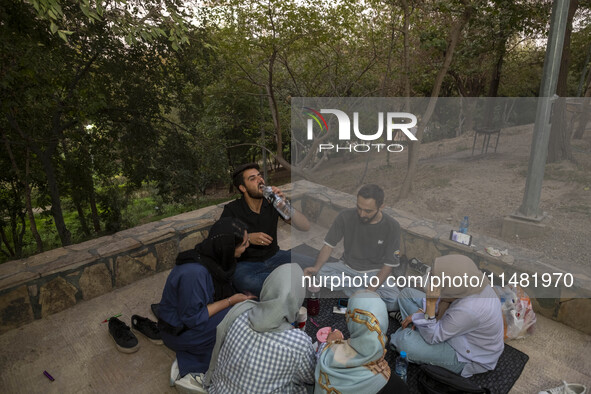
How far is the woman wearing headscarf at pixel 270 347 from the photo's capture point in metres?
1.96

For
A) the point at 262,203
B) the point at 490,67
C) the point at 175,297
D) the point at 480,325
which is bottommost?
the point at 480,325

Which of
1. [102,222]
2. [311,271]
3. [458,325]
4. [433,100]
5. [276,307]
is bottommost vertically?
[102,222]

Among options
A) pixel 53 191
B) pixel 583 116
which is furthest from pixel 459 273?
pixel 583 116

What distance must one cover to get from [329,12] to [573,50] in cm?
1287

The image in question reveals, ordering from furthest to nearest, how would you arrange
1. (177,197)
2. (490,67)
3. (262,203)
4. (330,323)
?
1. (490,67)
2. (177,197)
3. (262,203)
4. (330,323)

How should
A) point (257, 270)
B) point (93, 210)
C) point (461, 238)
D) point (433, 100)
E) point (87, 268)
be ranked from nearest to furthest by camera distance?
point (257, 270)
point (87, 268)
point (461, 238)
point (433, 100)
point (93, 210)

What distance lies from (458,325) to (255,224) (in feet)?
7.06

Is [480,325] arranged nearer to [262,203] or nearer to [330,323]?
[330,323]

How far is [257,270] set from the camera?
12.1 feet

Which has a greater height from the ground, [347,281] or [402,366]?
[347,281]

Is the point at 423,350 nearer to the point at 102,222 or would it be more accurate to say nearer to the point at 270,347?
the point at 270,347

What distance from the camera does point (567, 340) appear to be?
321cm

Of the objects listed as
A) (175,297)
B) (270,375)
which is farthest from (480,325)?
(175,297)

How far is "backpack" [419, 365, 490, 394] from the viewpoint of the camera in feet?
7.59
